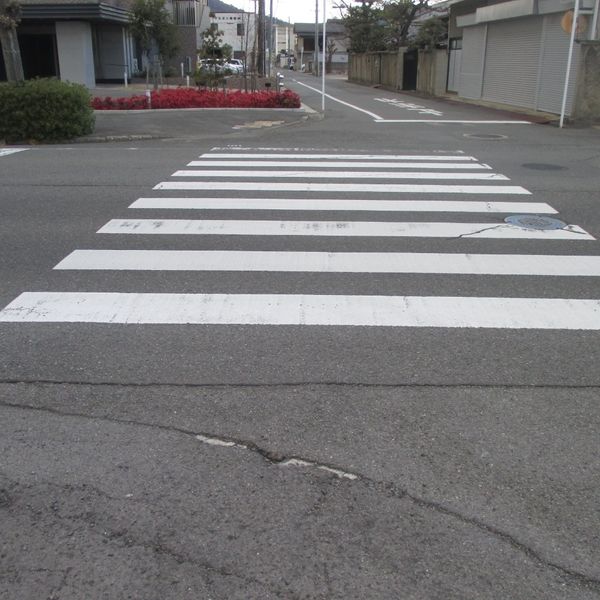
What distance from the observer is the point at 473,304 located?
575 centimetres

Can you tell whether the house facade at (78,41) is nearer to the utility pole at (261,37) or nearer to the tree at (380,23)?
the utility pole at (261,37)

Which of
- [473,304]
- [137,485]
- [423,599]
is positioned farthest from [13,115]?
[423,599]

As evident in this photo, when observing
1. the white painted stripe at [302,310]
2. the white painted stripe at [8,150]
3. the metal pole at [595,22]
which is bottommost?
the white painted stripe at [302,310]

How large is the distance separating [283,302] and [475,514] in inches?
115

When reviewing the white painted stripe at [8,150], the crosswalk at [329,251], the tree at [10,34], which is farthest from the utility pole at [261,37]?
the crosswalk at [329,251]

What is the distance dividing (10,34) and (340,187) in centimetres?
1060

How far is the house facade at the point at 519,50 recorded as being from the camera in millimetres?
21297

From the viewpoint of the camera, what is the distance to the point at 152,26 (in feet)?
104

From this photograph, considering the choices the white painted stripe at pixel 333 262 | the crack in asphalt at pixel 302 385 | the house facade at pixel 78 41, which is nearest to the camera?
the crack in asphalt at pixel 302 385

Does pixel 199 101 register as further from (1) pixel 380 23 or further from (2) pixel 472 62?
(1) pixel 380 23

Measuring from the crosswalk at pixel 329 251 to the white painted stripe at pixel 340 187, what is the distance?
0.10 ft

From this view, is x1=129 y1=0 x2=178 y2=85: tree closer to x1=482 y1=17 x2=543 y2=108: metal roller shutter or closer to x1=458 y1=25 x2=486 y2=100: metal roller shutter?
x1=458 y1=25 x2=486 y2=100: metal roller shutter

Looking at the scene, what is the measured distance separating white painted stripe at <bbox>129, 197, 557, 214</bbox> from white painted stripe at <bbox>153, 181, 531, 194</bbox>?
72cm

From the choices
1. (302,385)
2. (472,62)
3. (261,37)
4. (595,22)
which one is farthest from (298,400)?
(261,37)
